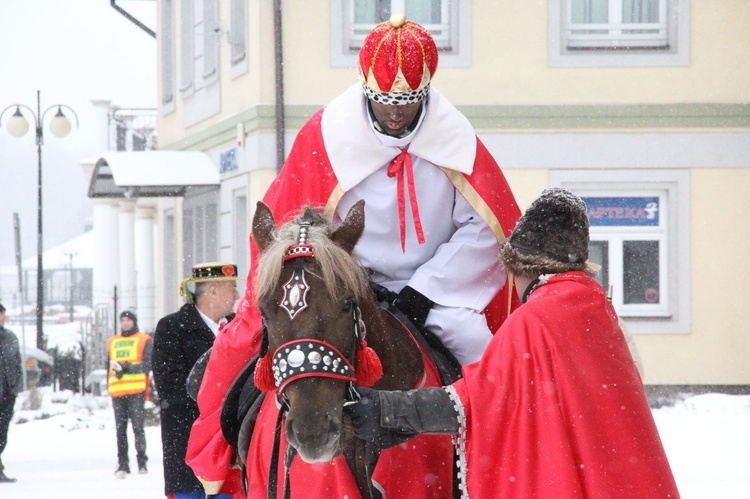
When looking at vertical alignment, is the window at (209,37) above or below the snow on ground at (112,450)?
above

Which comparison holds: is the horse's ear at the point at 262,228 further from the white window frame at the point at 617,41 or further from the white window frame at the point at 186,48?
the white window frame at the point at 186,48

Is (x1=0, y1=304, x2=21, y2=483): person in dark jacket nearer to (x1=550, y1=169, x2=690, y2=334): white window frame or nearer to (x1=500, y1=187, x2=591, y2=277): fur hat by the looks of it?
(x1=550, y1=169, x2=690, y2=334): white window frame

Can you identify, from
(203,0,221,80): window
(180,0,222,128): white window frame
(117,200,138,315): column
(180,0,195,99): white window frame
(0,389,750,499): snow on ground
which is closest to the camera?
(0,389,750,499): snow on ground

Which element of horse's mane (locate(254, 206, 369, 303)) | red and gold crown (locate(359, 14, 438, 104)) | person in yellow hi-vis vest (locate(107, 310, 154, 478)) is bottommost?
person in yellow hi-vis vest (locate(107, 310, 154, 478))

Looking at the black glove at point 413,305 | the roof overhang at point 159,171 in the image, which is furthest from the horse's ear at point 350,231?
the roof overhang at point 159,171

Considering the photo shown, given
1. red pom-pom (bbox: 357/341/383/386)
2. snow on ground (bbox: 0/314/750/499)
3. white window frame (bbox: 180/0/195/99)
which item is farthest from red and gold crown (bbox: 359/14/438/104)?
white window frame (bbox: 180/0/195/99)

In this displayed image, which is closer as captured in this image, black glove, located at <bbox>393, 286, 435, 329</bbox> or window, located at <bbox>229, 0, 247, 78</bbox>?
black glove, located at <bbox>393, 286, 435, 329</bbox>

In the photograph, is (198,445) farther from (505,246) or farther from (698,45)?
(698,45)

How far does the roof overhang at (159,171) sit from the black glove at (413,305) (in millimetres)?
12083

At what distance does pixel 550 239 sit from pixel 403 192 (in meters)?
0.81

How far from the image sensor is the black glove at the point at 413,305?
387cm

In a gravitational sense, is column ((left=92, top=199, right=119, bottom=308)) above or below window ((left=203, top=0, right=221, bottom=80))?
below

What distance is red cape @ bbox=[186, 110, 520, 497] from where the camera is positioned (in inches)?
147

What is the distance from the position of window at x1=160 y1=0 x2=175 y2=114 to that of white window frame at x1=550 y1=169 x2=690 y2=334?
26.1 feet
